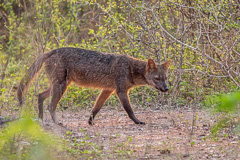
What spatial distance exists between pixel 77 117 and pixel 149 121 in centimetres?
176

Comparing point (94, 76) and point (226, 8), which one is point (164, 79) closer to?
point (94, 76)

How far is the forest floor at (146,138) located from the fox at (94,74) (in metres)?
0.49

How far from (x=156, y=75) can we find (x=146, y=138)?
2.06 meters

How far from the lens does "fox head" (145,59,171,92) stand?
823 centimetres

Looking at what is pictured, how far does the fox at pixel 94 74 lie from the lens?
314 inches

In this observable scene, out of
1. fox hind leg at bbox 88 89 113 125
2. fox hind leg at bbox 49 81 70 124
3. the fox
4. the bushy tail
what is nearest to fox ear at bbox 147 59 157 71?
the fox

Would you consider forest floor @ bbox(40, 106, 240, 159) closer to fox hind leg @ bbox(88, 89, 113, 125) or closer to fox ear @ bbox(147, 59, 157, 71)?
fox hind leg @ bbox(88, 89, 113, 125)

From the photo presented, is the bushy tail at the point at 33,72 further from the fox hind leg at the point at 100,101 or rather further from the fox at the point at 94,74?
the fox hind leg at the point at 100,101

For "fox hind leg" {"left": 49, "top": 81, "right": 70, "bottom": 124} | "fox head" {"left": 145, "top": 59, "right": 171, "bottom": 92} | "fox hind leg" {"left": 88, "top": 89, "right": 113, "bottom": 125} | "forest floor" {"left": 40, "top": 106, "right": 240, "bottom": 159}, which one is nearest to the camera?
"forest floor" {"left": 40, "top": 106, "right": 240, "bottom": 159}

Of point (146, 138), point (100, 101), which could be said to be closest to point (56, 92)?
point (100, 101)

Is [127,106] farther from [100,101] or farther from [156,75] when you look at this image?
[156,75]

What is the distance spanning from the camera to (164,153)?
539 centimetres

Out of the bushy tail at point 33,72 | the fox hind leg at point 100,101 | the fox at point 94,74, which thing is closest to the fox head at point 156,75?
the fox at point 94,74

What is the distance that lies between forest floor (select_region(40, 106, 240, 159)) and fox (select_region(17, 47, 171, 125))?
0.49 m
